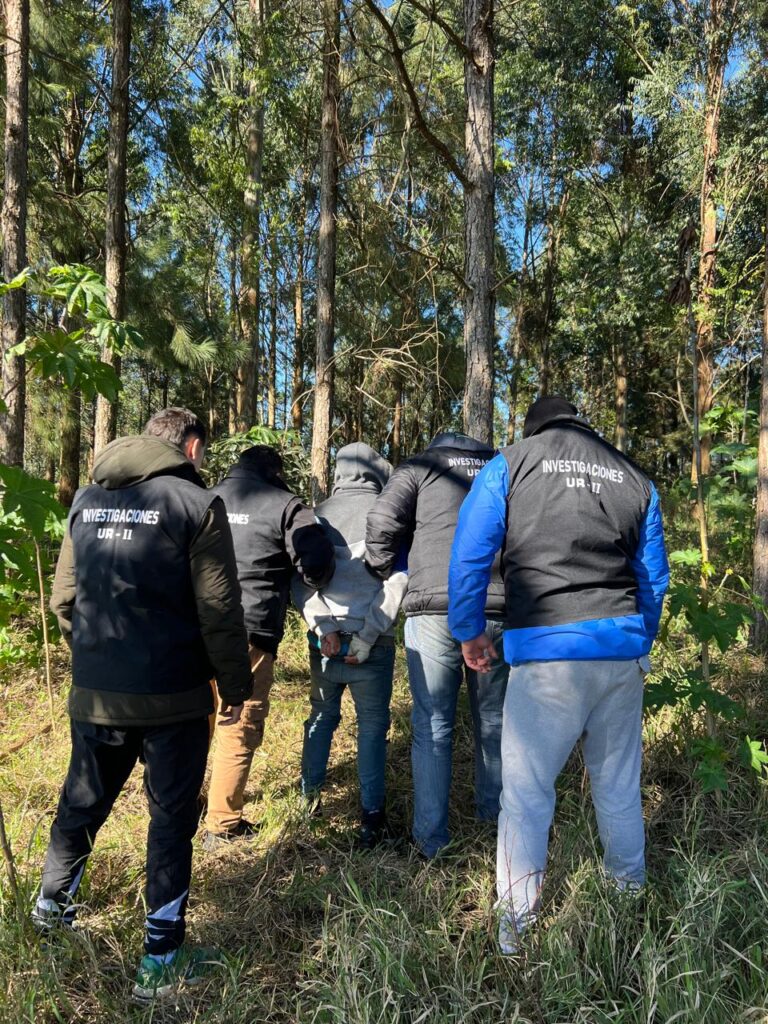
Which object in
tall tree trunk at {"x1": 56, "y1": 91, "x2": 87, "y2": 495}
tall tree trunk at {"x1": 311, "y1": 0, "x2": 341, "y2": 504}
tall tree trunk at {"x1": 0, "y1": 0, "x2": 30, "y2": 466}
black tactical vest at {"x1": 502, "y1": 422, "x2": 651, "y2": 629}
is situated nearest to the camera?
black tactical vest at {"x1": 502, "y1": 422, "x2": 651, "y2": 629}

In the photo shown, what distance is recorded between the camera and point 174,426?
8.89 ft

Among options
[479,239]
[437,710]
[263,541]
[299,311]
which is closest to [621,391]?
[299,311]

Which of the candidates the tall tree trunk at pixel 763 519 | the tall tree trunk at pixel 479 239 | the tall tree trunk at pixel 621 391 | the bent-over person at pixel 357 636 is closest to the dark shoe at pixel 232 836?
the bent-over person at pixel 357 636

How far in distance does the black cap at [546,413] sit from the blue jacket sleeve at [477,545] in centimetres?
22

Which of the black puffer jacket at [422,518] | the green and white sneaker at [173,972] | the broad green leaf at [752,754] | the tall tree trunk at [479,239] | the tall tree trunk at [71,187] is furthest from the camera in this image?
the tall tree trunk at [71,187]

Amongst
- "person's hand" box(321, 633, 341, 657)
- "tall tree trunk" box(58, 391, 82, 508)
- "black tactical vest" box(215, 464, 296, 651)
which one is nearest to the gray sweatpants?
"person's hand" box(321, 633, 341, 657)

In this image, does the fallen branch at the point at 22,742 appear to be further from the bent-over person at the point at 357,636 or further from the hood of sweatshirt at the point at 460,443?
the hood of sweatshirt at the point at 460,443

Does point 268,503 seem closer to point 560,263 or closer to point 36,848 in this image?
point 36,848

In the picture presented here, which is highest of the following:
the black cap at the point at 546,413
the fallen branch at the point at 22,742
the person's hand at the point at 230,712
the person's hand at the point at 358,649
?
the black cap at the point at 546,413

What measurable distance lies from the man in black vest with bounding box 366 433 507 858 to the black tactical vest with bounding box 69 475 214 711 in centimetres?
110

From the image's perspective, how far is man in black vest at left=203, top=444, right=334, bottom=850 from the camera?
3363 millimetres

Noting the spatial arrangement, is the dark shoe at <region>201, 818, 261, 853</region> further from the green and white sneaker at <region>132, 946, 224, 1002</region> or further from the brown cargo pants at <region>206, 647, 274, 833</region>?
the green and white sneaker at <region>132, 946, 224, 1002</region>

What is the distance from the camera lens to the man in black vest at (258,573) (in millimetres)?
3363

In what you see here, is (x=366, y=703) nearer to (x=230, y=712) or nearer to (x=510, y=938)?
(x=230, y=712)
